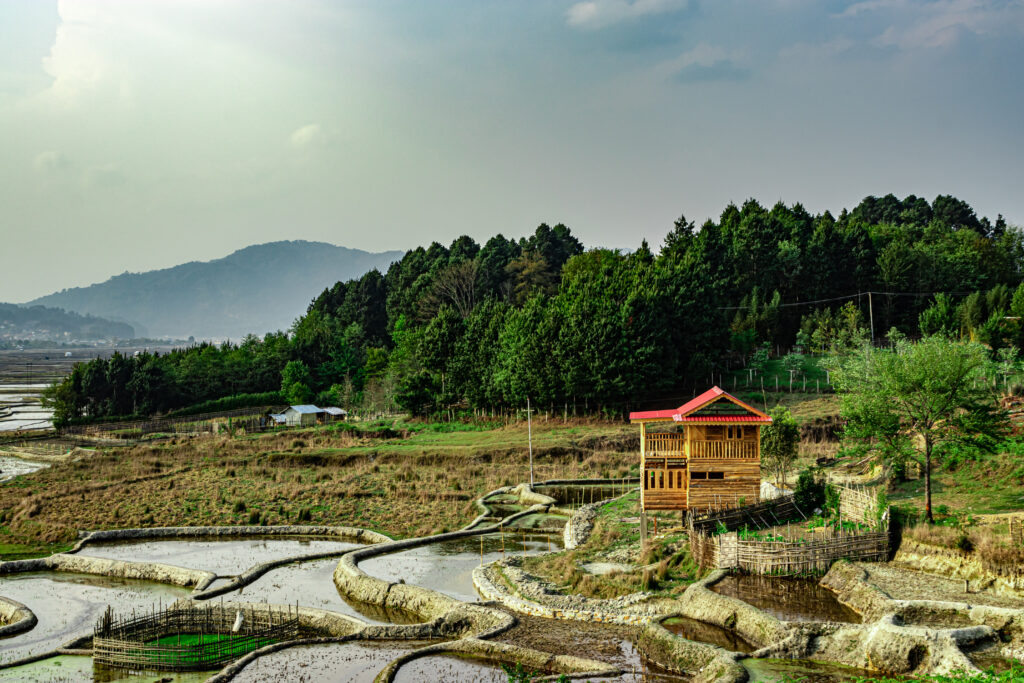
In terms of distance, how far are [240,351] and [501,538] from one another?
86.8 m

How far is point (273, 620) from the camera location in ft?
86.9

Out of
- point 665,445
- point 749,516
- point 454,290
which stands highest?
point 454,290

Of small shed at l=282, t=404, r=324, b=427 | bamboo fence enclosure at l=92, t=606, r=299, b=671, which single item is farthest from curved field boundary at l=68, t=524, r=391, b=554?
small shed at l=282, t=404, r=324, b=427

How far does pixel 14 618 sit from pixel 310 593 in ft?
32.4

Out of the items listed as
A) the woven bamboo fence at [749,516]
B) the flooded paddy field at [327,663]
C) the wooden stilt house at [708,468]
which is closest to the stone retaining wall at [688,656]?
the flooded paddy field at [327,663]

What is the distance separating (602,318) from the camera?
70.6 meters

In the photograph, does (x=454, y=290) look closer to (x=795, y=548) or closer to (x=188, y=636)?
(x=188, y=636)

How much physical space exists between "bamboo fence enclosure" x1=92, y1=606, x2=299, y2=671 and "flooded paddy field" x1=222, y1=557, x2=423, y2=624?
2253mm

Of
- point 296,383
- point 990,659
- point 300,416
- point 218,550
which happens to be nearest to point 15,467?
point 300,416

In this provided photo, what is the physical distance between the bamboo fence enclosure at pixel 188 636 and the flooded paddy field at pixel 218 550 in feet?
26.0

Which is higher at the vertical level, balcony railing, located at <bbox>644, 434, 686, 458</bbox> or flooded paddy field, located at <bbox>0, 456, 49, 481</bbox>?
balcony railing, located at <bbox>644, 434, 686, 458</bbox>

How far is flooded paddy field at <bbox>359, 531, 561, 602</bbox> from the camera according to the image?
31.4m

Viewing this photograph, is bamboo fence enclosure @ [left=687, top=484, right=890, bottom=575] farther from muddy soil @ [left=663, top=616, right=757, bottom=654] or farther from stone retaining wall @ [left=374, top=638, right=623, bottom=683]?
stone retaining wall @ [left=374, top=638, right=623, bottom=683]

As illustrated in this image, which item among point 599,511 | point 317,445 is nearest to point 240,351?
point 317,445
